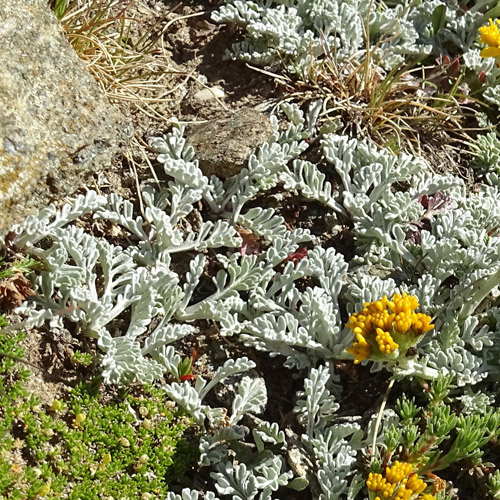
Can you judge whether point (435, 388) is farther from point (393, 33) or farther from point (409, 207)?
point (393, 33)

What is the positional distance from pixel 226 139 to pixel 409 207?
1.09 m

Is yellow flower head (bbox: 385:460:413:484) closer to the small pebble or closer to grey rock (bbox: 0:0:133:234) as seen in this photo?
grey rock (bbox: 0:0:133:234)

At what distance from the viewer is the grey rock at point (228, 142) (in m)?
4.00

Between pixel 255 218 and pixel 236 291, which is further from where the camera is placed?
pixel 255 218

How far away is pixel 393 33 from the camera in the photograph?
190 inches

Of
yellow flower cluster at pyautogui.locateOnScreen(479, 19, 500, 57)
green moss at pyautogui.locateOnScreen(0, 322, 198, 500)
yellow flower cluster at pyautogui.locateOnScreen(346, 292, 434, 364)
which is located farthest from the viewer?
yellow flower cluster at pyautogui.locateOnScreen(479, 19, 500, 57)

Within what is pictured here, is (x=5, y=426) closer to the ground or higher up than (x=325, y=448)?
higher up

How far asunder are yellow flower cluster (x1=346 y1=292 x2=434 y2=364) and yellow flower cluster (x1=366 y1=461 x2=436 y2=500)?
47 centimetres

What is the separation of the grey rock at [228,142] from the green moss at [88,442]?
1350 mm

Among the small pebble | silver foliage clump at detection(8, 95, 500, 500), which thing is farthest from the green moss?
the small pebble

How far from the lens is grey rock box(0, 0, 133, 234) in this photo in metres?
3.18

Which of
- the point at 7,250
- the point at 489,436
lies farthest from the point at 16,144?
the point at 489,436

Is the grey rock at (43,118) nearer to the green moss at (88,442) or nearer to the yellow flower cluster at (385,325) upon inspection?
the green moss at (88,442)

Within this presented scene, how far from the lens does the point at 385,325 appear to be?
10.2ft
